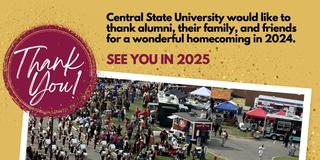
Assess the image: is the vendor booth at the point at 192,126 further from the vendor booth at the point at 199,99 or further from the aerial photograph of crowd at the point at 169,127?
the vendor booth at the point at 199,99

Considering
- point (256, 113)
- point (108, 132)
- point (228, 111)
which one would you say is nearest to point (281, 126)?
point (256, 113)

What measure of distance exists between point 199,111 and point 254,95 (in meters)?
1.97

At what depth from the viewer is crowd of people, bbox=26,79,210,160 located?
10703 mm

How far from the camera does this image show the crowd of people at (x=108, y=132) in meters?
10.7

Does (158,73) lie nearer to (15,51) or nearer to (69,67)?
(69,67)

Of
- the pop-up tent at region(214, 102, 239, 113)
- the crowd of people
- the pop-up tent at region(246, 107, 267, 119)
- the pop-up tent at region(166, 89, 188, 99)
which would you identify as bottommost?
the crowd of people

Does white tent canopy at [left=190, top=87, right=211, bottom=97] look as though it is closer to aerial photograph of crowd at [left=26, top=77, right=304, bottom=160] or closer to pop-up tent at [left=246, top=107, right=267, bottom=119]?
aerial photograph of crowd at [left=26, top=77, right=304, bottom=160]

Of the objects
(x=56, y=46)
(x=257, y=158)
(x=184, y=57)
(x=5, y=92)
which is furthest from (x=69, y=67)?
(x=257, y=158)

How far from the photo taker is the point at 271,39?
31.6ft

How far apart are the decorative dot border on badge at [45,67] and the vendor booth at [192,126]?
2.43m

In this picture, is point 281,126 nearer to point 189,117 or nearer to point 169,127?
point 189,117

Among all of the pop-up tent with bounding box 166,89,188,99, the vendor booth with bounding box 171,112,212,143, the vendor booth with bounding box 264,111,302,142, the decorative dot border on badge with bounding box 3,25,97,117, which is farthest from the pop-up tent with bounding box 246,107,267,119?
the decorative dot border on badge with bounding box 3,25,97,117

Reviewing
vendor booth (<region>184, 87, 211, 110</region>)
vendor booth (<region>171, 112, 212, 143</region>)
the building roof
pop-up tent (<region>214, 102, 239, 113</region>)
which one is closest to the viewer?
vendor booth (<region>184, 87, 211, 110</region>)

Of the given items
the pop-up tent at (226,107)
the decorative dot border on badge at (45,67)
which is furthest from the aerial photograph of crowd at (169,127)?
the decorative dot border on badge at (45,67)
